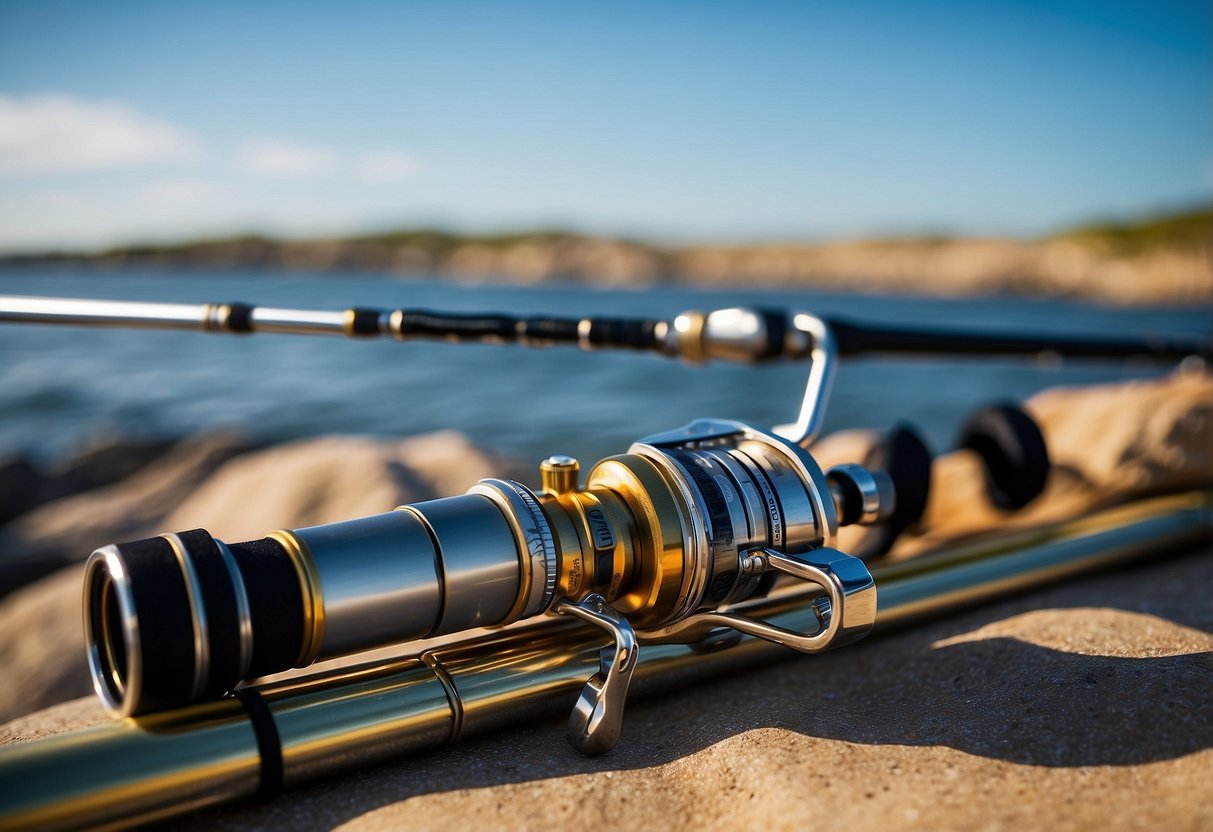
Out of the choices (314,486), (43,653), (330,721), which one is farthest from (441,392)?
(330,721)

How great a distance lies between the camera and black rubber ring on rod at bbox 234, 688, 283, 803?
3.17ft

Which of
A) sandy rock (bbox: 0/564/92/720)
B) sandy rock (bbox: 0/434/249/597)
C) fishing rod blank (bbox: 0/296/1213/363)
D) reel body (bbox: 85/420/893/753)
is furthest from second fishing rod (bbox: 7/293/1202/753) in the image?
sandy rock (bbox: 0/434/249/597)

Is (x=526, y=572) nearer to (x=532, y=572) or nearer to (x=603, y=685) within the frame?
(x=532, y=572)

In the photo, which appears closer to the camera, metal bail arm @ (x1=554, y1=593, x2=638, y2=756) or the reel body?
the reel body

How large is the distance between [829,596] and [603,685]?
0.85 ft

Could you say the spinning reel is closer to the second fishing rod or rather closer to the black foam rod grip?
the second fishing rod

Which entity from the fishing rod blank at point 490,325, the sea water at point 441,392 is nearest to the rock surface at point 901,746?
the fishing rod blank at point 490,325

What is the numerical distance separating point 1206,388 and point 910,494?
6.50ft

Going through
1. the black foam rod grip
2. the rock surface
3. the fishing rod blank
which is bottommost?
the rock surface

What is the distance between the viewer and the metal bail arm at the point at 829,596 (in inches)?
38.7

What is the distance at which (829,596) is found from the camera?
3.30 ft

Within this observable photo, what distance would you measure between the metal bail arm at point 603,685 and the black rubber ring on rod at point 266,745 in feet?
1.04

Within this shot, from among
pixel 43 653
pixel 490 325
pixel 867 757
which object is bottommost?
pixel 43 653

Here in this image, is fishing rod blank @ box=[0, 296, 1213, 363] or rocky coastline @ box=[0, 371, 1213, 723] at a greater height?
fishing rod blank @ box=[0, 296, 1213, 363]
